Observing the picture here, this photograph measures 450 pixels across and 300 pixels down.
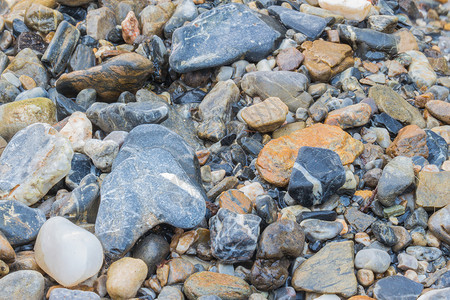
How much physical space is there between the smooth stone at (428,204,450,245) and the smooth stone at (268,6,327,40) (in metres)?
2.39

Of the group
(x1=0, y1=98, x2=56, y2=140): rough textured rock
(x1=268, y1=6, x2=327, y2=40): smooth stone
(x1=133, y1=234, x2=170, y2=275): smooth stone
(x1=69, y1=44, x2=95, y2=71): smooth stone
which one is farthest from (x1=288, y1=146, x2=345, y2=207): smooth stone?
(x1=69, y1=44, x2=95, y2=71): smooth stone

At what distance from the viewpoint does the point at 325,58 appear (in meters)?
4.30

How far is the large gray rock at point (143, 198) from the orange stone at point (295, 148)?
1.96 feet

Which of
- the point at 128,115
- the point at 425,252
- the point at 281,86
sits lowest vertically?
the point at 425,252

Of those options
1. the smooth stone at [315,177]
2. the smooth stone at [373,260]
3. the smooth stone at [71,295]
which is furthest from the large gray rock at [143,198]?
the smooth stone at [373,260]

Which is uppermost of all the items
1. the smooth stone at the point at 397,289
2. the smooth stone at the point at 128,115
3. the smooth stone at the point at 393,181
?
the smooth stone at the point at 128,115

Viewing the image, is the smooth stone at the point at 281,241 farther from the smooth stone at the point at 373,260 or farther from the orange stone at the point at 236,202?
the smooth stone at the point at 373,260

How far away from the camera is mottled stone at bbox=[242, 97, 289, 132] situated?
3674mm

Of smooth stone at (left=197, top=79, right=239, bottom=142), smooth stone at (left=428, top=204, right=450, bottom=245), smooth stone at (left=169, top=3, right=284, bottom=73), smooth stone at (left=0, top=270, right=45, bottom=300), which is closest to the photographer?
smooth stone at (left=0, top=270, right=45, bottom=300)

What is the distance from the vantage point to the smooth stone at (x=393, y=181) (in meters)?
3.12

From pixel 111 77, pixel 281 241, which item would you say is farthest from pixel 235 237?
pixel 111 77

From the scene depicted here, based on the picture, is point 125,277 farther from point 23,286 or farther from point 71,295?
point 23,286

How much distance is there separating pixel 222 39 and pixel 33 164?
88.3 inches

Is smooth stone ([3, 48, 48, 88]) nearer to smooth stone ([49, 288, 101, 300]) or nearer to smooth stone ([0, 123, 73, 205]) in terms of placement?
smooth stone ([0, 123, 73, 205])
